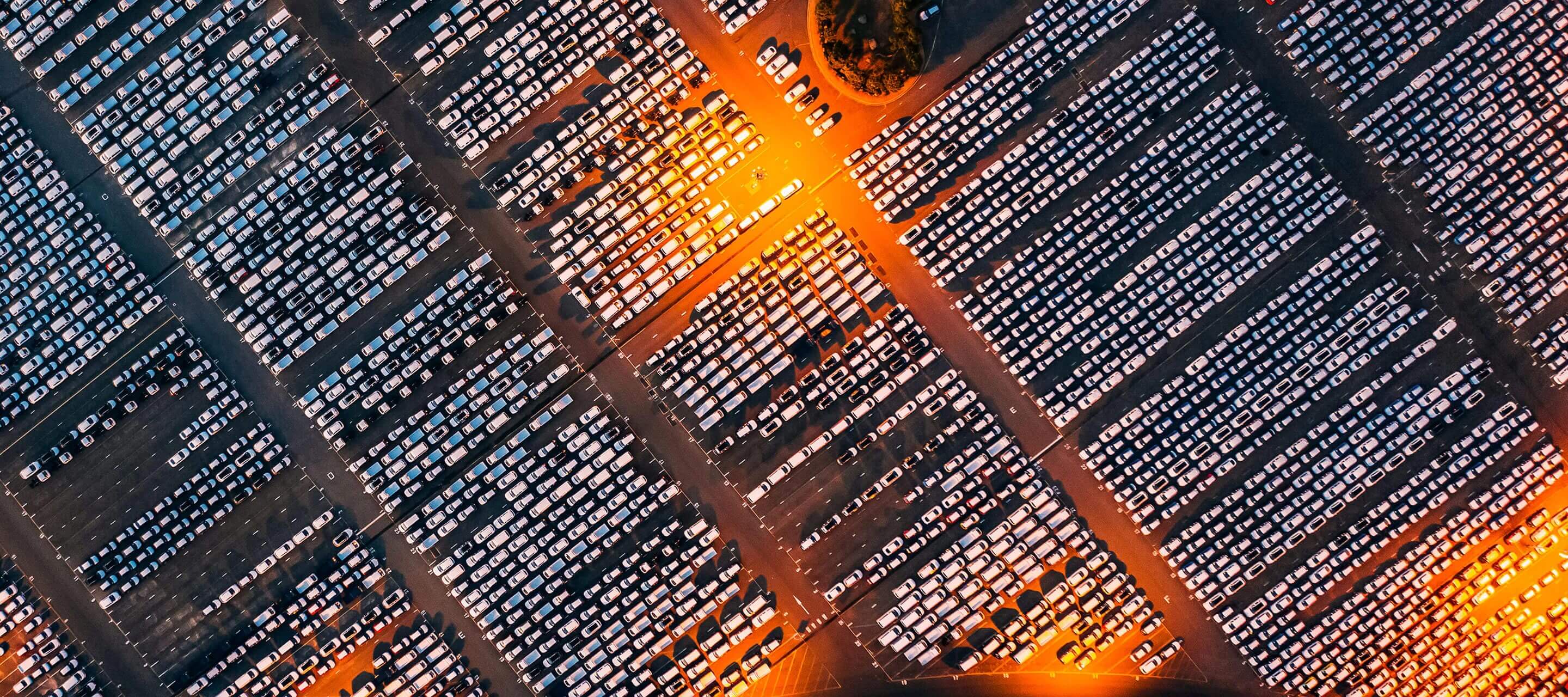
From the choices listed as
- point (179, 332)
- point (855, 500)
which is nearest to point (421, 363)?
point (179, 332)

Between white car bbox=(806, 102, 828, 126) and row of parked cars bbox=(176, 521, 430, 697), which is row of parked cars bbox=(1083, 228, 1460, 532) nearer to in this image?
white car bbox=(806, 102, 828, 126)

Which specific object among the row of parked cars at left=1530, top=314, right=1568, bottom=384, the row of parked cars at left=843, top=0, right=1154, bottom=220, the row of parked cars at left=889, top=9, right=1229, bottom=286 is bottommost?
the row of parked cars at left=1530, top=314, right=1568, bottom=384

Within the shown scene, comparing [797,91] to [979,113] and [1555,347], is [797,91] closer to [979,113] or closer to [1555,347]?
[979,113]

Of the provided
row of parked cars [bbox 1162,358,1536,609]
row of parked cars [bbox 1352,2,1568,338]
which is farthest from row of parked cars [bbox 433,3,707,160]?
row of parked cars [bbox 1162,358,1536,609]

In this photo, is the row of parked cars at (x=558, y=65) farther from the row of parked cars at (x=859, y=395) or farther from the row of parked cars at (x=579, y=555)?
Answer: the row of parked cars at (x=859, y=395)

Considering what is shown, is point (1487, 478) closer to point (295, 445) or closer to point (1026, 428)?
point (1026, 428)

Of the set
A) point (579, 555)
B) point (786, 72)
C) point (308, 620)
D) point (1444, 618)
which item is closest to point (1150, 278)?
point (786, 72)
